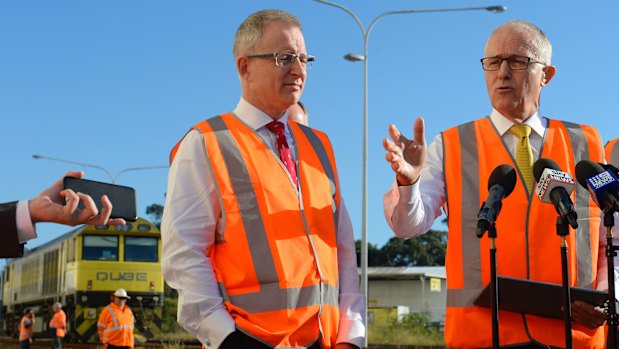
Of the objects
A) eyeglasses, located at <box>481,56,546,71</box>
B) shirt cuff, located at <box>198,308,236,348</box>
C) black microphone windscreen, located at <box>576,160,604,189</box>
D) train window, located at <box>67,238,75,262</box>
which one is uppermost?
eyeglasses, located at <box>481,56,546,71</box>

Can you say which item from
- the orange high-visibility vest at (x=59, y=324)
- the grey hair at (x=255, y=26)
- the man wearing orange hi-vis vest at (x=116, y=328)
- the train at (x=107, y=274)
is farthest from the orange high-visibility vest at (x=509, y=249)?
the train at (x=107, y=274)

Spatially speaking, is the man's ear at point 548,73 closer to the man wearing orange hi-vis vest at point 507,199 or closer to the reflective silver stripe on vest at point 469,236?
the man wearing orange hi-vis vest at point 507,199

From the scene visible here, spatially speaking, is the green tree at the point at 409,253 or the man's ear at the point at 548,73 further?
the green tree at the point at 409,253

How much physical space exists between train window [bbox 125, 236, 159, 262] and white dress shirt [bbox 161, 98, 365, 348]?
935 inches

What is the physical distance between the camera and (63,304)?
28.6m

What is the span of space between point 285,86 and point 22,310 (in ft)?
115

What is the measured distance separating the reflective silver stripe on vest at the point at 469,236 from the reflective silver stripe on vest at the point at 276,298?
0.84 meters

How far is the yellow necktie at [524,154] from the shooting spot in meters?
4.53

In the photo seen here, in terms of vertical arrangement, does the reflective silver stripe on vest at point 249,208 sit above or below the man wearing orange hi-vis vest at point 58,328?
above

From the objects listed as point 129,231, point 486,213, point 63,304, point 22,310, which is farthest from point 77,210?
point 22,310

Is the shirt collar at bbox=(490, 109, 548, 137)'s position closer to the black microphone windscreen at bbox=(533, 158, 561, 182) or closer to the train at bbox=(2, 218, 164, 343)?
the black microphone windscreen at bbox=(533, 158, 561, 182)

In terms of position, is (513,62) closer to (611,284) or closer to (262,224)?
(611,284)

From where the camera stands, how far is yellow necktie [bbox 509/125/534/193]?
14.9 ft

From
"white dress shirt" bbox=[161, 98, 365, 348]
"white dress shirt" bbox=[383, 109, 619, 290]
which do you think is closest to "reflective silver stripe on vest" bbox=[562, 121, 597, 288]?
"white dress shirt" bbox=[383, 109, 619, 290]
